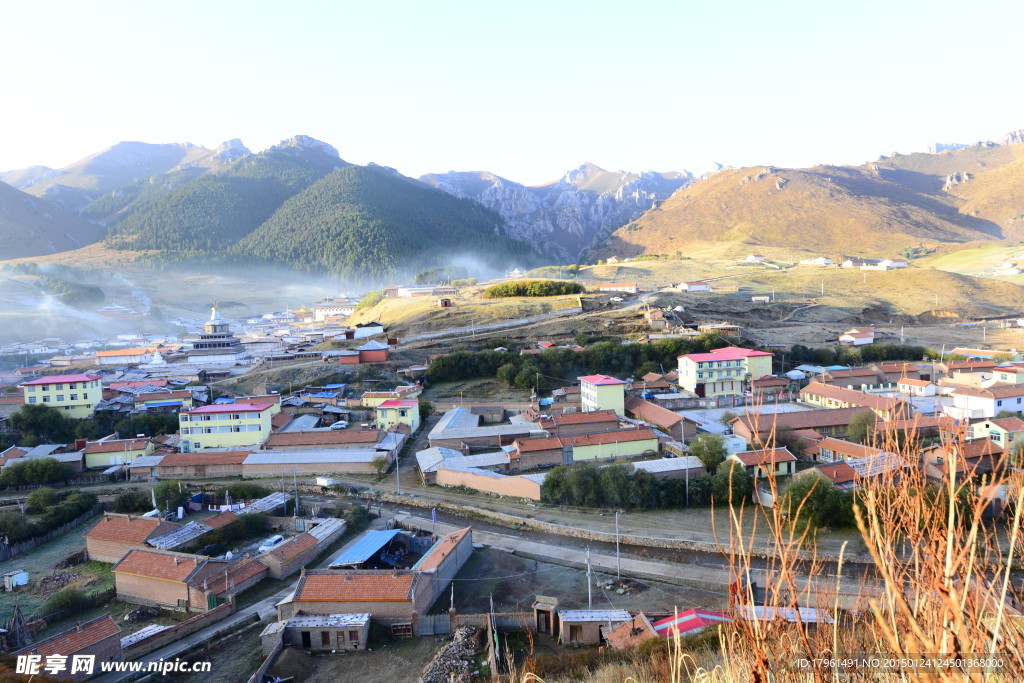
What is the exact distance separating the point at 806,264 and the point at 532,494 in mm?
59826

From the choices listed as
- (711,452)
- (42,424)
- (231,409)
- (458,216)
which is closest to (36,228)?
(458,216)

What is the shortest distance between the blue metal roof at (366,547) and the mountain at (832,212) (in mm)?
77408

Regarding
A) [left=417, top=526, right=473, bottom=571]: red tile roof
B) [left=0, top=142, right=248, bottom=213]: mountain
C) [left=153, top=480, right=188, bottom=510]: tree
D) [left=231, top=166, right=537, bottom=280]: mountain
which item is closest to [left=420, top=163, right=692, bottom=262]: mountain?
[left=231, top=166, right=537, bottom=280]: mountain

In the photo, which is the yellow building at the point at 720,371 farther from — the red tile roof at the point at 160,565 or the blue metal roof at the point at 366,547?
the red tile roof at the point at 160,565

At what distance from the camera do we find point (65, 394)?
1008 inches

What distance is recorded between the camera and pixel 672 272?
209 feet

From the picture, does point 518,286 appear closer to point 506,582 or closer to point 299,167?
point 506,582

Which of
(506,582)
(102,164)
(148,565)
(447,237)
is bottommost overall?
(506,582)

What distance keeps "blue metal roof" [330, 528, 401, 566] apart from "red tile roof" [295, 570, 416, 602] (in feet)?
4.50

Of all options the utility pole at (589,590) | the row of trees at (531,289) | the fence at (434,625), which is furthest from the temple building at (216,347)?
the utility pole at (589,590)

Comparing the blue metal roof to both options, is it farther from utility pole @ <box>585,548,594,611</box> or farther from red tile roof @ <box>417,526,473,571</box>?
utility pole @ <box>585,548,594,611</box>

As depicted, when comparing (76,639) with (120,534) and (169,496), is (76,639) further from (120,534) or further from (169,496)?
(169,496)

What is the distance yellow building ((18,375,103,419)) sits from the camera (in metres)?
25.4

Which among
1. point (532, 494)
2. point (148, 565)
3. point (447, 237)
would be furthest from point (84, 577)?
point (447, 237)
